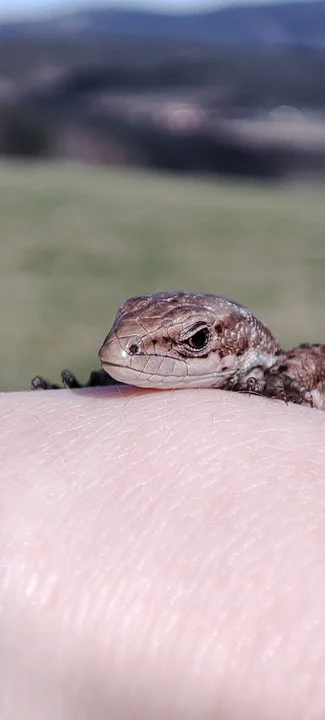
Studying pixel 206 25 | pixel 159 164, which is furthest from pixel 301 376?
pixel 206 25

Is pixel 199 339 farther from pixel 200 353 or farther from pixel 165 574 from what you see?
pixel 165 574

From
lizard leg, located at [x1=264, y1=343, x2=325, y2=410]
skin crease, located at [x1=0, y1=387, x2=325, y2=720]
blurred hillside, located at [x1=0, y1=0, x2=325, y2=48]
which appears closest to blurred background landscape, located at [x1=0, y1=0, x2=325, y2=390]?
blurred hillside, located at [x1=0, y1=0, x2=325, y2=48]

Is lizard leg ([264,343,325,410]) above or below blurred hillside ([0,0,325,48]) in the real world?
below

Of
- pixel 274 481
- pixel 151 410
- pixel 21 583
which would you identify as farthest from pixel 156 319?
pixel 21 583

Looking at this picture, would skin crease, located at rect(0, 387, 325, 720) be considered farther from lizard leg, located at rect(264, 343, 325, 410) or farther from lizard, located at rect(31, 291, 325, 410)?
lizard leg, located at rect(264, 343, 325, 410)

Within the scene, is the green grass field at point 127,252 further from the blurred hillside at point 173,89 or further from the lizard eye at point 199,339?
the lizard eye at point 199,339

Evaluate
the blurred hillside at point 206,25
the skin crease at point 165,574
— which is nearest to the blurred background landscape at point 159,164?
the blurred hillside at point 206,25
